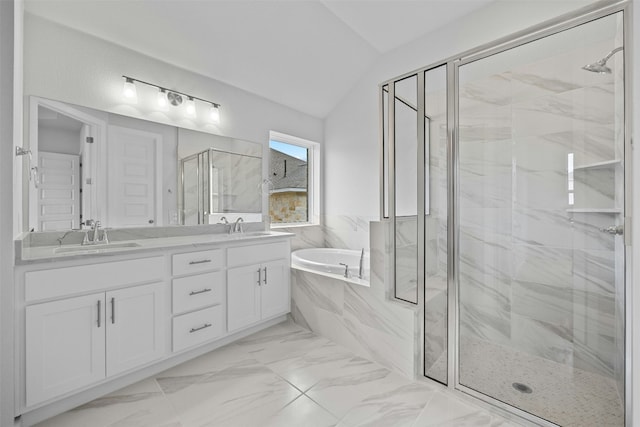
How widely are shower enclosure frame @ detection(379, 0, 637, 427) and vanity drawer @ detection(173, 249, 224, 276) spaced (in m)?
1.26

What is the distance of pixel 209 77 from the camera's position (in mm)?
2779

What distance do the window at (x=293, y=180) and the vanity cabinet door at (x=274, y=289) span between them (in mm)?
935

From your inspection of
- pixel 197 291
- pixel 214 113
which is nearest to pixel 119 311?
pixel 197 291

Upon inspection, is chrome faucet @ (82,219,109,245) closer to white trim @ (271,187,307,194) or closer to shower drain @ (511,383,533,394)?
white trim @ (271,187,307,194)

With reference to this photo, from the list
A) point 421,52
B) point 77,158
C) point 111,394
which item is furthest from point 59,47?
point 421,52

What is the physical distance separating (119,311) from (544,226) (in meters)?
2.71

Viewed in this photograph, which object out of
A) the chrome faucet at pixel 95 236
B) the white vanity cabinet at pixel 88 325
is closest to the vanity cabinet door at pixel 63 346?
the white vanity cabinet at pixel 88 325

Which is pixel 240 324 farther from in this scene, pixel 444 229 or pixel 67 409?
pixel 444 229

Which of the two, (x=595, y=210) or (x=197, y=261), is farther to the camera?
(x=197, y=261)

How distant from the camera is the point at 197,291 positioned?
2.06 meters

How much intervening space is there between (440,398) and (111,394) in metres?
1.90

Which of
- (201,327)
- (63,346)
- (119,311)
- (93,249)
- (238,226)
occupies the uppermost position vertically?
(238,226)

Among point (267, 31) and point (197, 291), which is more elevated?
point (267, 31)

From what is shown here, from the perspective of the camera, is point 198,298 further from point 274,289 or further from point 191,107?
point 191,107
